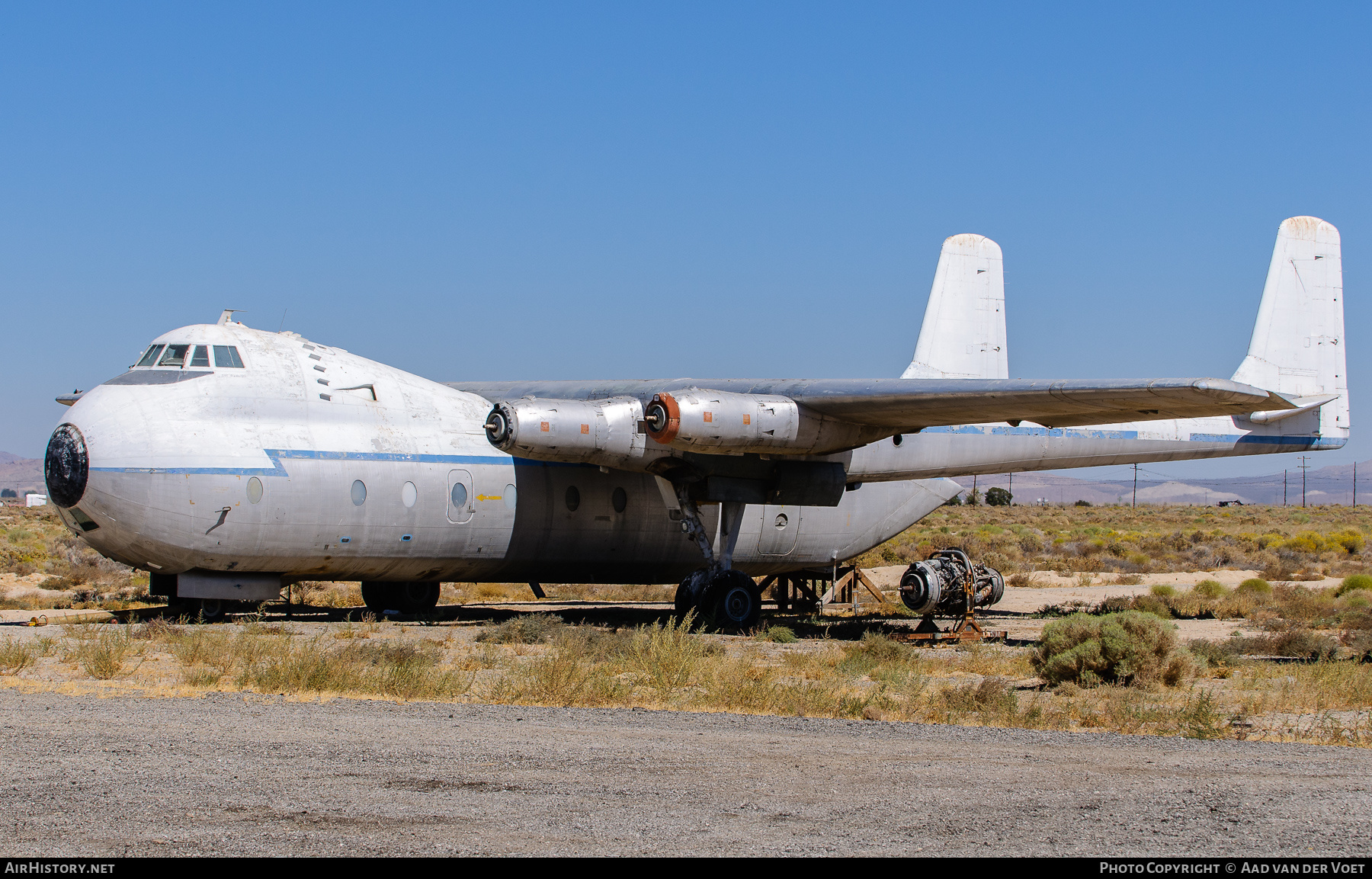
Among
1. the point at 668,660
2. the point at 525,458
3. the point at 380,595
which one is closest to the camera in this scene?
the point at 668,660

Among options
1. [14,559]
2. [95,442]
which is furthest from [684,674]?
[14,559]

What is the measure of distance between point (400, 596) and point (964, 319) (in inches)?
522

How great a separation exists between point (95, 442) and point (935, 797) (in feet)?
46.6

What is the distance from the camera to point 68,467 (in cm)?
1750

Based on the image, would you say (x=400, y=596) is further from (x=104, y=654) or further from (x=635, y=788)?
(x=635, y=788)

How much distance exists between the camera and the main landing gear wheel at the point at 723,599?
21.2 metres

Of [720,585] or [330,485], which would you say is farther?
[720,585]

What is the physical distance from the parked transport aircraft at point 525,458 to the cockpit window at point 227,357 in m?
0.04

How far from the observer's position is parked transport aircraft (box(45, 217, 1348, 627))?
58.9ft

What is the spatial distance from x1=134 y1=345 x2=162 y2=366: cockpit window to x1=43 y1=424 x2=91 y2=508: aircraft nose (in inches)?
66.4

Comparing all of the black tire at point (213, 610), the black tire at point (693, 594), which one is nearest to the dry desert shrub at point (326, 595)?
the black tire at point (213, 610)

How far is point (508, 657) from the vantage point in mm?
16531

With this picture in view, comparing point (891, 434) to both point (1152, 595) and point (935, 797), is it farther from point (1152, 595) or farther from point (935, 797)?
point (935, 797)

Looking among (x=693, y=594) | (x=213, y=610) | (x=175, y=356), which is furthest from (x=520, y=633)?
(x=175, y=356)
